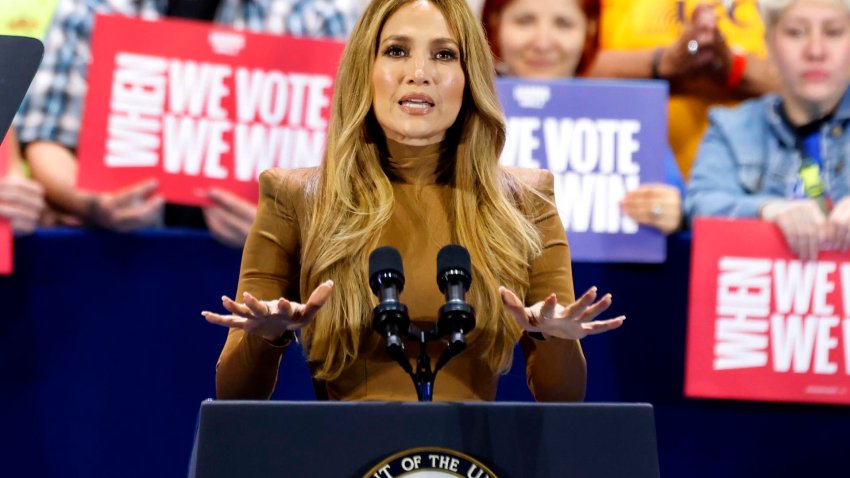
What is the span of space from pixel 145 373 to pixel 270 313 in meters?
1.59

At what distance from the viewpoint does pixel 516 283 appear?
79.0 inches

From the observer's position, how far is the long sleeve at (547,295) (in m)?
1.93

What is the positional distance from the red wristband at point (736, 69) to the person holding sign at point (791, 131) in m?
0.19

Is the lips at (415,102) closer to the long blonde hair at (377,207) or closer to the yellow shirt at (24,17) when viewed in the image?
the long blonde hair at (377,207)

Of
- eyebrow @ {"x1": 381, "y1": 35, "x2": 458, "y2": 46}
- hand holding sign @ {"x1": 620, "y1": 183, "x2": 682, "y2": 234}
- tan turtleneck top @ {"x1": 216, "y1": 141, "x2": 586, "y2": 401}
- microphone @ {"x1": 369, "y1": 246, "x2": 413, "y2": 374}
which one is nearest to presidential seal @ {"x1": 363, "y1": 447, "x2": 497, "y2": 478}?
microphone @ {"x1": 369, "y1": 246, "x2": 413, "y2": 374}

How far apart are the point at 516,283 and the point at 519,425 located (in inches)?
19.8

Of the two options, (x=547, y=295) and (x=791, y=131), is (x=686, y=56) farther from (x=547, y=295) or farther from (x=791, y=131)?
(x=547, y=295)

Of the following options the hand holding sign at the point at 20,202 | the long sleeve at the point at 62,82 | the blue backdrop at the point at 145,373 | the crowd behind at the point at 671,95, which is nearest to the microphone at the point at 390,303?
the crowd behind at the point at 671,95

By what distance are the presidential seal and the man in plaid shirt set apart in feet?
5.41

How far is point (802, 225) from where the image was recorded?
3072 millimetres

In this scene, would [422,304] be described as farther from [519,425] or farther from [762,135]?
[762,135]

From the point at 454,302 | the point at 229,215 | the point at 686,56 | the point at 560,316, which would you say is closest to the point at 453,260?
the point at 454,302

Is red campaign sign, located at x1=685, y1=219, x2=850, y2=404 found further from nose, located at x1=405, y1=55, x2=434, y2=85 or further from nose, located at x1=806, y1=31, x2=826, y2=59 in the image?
nose, located at x1=405, y1=55, x2=434, y2=85

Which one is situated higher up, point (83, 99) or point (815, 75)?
point (815, 75)
